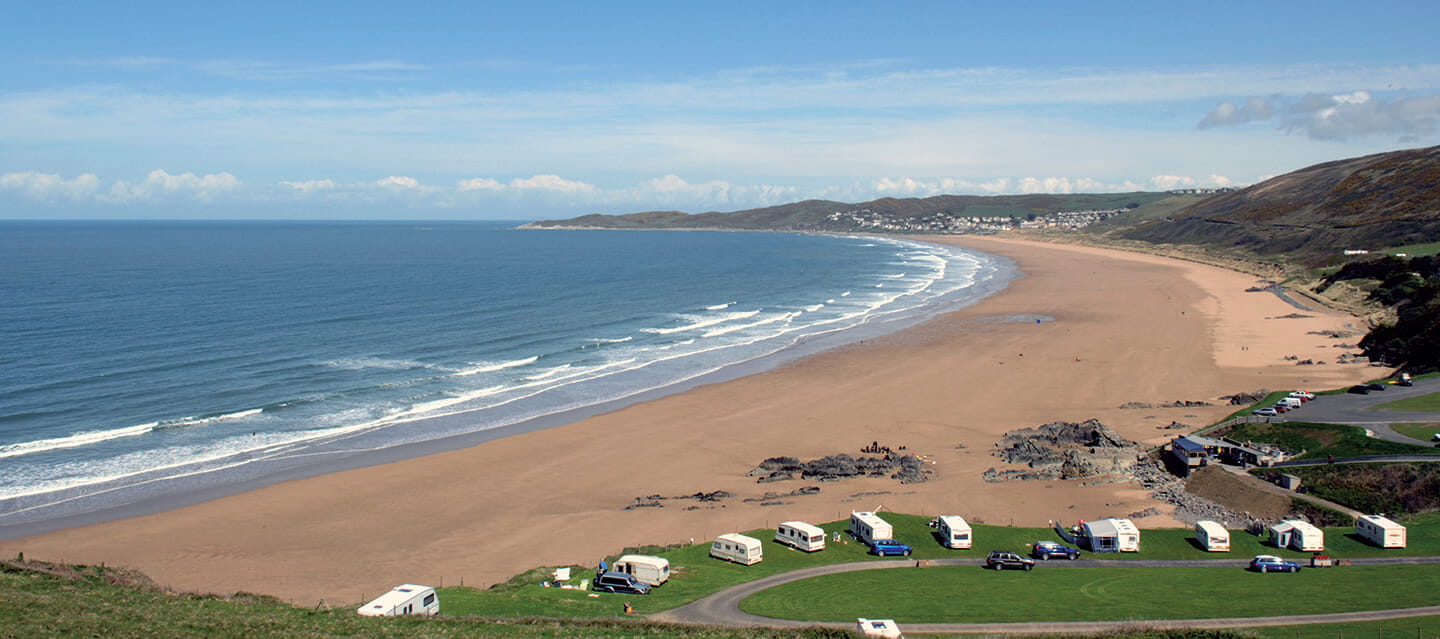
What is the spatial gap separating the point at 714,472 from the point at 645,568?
13787mm

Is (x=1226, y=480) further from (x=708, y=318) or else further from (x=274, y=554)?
(x=708, y=318)

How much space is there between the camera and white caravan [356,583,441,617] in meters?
18.8

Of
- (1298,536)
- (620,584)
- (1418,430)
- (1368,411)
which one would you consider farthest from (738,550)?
(1368,411)

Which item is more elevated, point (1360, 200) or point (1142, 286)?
point (1360, 200)

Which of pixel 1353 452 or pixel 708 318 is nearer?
pixel 1353 452

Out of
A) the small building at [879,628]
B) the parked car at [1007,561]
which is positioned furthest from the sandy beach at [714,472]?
the small building at [879,628]

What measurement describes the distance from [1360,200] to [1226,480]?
451 ft


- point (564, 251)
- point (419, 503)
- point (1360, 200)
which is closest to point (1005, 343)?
point (419, 503)

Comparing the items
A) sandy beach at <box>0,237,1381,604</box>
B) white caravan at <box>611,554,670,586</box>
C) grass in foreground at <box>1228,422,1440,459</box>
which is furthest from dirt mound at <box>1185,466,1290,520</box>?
white caravan at <box>611,554,670,586</box>

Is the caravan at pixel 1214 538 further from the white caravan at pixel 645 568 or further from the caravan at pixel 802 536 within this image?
the white caravan at pixel 645 568

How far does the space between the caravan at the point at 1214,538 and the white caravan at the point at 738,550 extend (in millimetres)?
12668

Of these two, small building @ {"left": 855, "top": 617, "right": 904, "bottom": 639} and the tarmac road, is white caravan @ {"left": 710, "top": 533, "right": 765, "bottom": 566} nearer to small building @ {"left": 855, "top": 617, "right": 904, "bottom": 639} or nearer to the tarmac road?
small building @ {"left": 855, "top": 617, "right": 904, "bottom": 639}

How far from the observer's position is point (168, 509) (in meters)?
30.5

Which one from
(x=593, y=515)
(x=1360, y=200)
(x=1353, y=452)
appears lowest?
(x=593, y=515)
